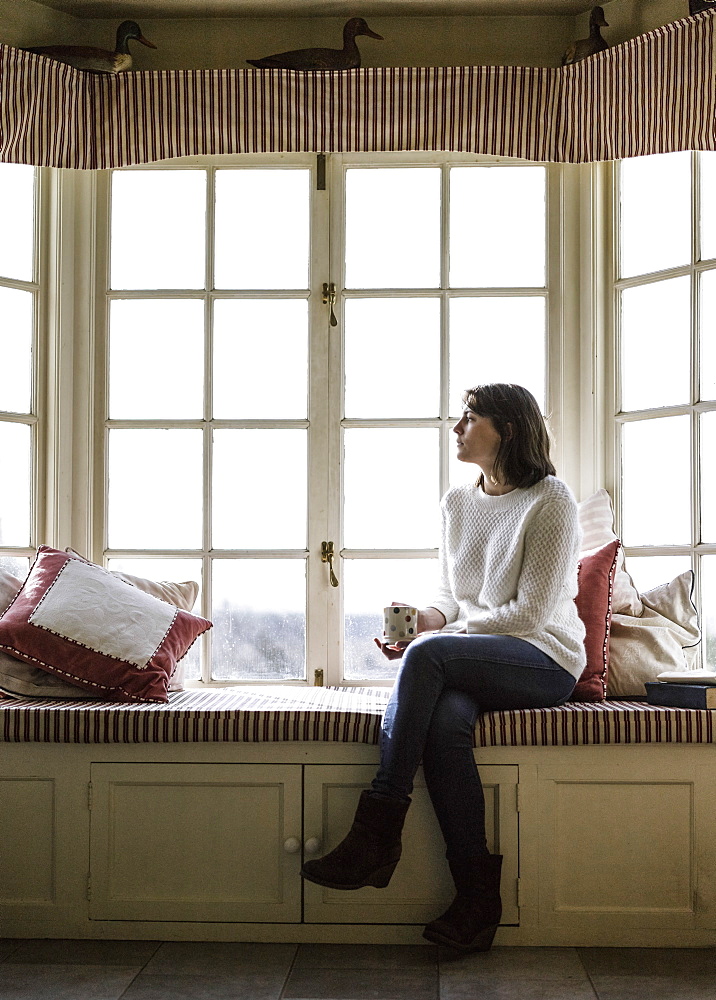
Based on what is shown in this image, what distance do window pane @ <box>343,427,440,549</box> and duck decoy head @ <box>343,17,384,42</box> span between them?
1.22 metres

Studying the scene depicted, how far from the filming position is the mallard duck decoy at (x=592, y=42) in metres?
3.22

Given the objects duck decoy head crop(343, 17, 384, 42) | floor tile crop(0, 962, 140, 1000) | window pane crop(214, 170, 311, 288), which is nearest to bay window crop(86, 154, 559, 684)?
window pane crop(214, 170, 311, 288)

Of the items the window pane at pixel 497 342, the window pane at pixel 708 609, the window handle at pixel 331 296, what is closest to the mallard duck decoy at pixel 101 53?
the window handle at pixel 331 296

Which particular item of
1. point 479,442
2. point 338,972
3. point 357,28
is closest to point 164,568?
point 479,442

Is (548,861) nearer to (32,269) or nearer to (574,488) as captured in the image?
(574,488)

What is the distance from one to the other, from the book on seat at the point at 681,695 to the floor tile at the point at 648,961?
570mm

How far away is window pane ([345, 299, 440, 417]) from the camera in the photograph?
3.39m

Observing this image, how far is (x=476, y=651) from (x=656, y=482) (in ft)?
3.35

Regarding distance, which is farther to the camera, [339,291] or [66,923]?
[339,291]

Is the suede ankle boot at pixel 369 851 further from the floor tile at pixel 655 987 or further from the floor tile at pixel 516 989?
the floor tile at pixel 655 987

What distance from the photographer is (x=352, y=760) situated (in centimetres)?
256

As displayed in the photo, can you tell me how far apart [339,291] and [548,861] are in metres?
1.85

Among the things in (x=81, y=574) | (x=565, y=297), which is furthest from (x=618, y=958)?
(x=565, y=297)

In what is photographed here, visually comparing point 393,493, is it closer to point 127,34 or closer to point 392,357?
point 392,357
